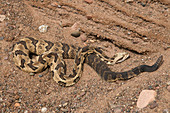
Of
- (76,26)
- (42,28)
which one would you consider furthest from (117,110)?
(42,28)

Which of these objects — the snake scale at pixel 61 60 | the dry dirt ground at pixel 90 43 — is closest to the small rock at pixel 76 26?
the dry dirt ground at pixel 90 43

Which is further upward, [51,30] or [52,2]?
[52,2]

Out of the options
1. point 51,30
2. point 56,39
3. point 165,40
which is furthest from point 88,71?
point 165,40

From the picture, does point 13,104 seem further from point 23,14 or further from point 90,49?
point 23,14

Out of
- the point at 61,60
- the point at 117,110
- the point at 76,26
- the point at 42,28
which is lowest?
the point at 61,60

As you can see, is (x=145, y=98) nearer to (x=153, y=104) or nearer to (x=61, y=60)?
(x=153, y=104)

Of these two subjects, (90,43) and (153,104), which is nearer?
(153,104)

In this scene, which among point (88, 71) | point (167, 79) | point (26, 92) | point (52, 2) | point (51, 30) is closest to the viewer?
point (167, 79)

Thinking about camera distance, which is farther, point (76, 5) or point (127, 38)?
point (76, 5)
